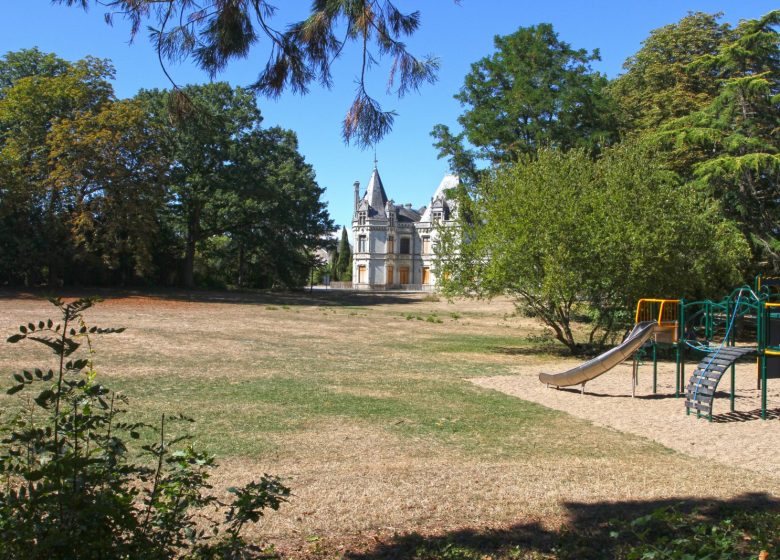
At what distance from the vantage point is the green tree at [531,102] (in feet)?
101

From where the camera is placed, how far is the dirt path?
334 inches

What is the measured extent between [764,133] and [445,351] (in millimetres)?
15835

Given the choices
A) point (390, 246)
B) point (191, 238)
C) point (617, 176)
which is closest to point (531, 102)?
point (617, 176)

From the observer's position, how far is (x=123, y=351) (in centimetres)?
1559

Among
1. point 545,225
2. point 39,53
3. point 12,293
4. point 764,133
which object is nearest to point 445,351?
point 545,225

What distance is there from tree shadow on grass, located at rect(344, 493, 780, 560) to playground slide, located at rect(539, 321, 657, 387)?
6626 mm

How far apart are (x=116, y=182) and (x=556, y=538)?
114 ft

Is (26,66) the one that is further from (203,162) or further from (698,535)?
(698,535)

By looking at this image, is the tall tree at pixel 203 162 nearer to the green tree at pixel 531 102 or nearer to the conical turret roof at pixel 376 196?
the green tree at pixel 531 102

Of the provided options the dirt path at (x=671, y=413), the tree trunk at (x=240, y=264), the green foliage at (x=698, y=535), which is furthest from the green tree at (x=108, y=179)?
the green foliage at (x=698, y=535)

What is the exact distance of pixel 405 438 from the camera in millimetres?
8406

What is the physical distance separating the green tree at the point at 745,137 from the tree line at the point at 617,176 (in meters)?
0.06

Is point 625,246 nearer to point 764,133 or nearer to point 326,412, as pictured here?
point 326,412

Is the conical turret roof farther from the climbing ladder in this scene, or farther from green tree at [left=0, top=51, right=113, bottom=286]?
the climbing ladder
